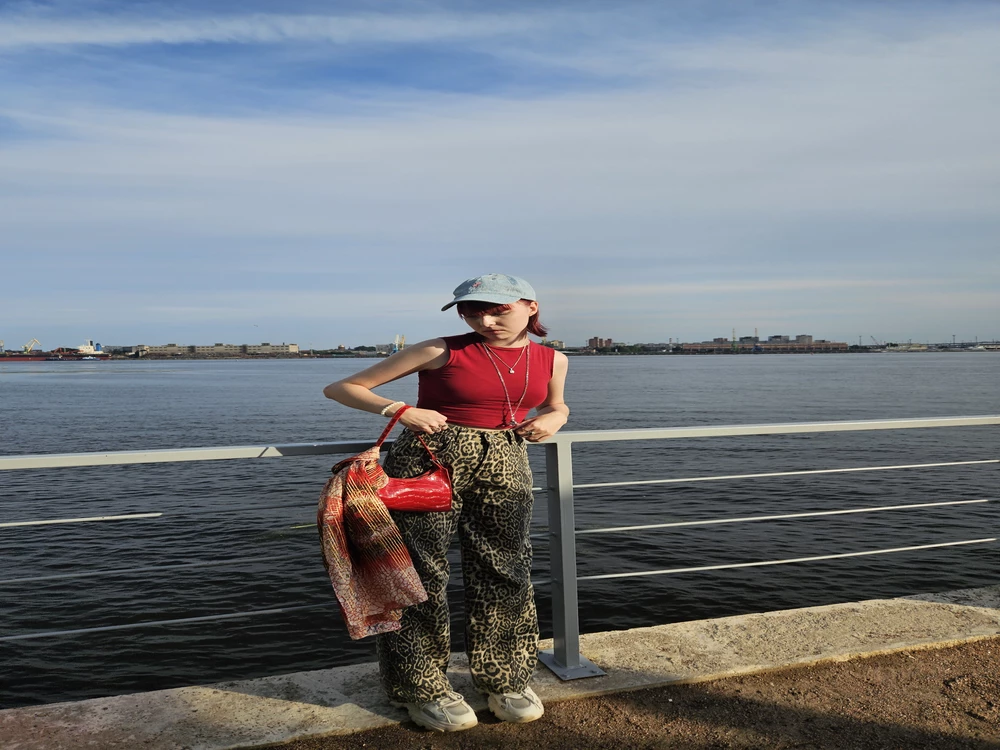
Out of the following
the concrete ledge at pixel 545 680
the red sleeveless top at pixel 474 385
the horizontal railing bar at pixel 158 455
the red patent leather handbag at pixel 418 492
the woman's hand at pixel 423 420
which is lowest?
the concrete ledge at pixel 545 680

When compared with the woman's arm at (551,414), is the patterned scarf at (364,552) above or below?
below

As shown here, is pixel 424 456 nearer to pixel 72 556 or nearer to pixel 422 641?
pixel 422 641

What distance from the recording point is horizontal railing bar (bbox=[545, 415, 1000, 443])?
3.44m

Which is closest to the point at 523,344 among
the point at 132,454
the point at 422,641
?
the point at 422,641

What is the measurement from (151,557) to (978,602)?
11673 millimetres

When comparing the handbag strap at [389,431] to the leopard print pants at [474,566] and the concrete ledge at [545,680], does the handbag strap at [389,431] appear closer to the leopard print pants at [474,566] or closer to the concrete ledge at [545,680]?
the leopard print pants at [474,566]

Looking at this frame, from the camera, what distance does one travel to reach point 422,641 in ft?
10.0

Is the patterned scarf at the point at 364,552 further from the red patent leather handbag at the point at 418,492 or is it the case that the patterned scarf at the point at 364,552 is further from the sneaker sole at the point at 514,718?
the sneaker sole at the point at 514,718

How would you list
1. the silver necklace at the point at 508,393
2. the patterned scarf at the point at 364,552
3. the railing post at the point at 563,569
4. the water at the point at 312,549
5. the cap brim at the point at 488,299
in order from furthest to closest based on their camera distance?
the water at the point at 312,549
the railing post at the point at 563,569
the silver necklace at the point at 508,393
the cap brim at the point at 488,299
the patterned scarf at the point at 364,552

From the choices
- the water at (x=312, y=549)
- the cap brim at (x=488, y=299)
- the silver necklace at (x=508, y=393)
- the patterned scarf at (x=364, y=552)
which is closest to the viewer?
the patterned scarf at (x=364, y=552)

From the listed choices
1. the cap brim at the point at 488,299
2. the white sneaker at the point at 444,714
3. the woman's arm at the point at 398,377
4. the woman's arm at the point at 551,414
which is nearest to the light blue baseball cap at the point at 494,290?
the cap brim at the point at 488,299

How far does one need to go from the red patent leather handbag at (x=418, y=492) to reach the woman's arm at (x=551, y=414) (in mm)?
366

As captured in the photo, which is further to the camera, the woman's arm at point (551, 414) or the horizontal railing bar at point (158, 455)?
the woman's arm at point (551, 414)

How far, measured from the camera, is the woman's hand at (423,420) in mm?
2865
